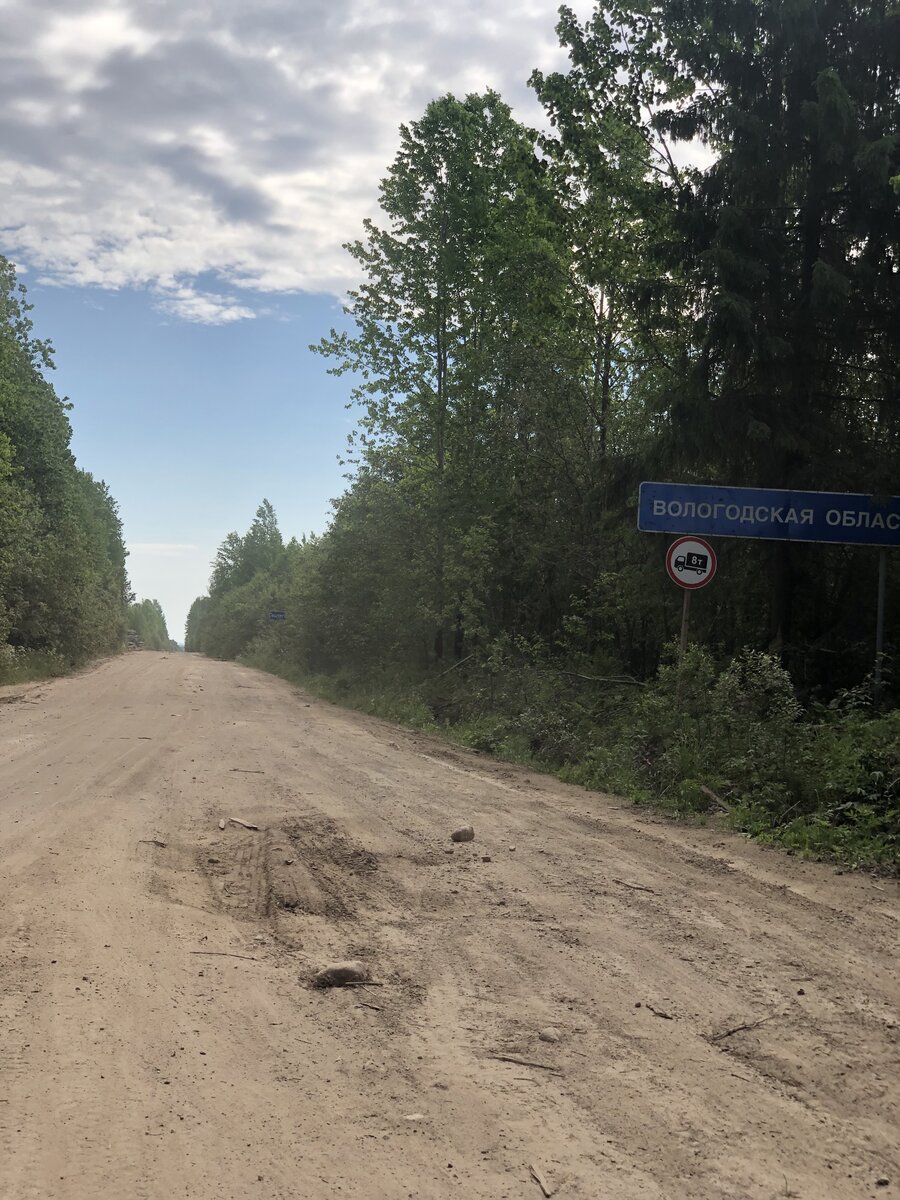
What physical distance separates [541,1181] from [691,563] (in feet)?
32.5

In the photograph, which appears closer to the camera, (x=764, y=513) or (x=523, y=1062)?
(x=523, y=1062)

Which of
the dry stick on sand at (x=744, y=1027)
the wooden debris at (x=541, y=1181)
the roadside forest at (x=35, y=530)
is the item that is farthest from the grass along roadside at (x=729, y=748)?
the roadside forest at (x=35, y=530)

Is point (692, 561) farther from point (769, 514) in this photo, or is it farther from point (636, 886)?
point (636, 886)

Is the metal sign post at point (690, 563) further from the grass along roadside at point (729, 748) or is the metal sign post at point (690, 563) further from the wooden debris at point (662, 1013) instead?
the wooden debris at point (662, 1013)

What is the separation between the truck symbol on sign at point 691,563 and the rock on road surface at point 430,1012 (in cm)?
484

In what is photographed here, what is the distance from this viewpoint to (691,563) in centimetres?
1198

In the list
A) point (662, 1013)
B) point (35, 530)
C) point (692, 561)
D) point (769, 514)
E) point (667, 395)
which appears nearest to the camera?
point (662, 1013)

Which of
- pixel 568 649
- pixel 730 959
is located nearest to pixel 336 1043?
pixel 730 959

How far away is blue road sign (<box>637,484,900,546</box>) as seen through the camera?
12242mm

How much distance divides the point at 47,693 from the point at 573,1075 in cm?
2245

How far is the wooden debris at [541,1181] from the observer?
9.04 feet

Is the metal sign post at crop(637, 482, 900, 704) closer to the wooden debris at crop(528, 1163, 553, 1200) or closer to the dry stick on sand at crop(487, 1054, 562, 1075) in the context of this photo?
the dry stick on sand at crop(487, 1054, 562, 1075)

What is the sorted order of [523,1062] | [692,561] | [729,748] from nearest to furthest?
[523,1062] → [729,748] → [692,561]

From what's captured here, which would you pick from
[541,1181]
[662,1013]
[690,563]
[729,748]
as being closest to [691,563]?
[690,563]
